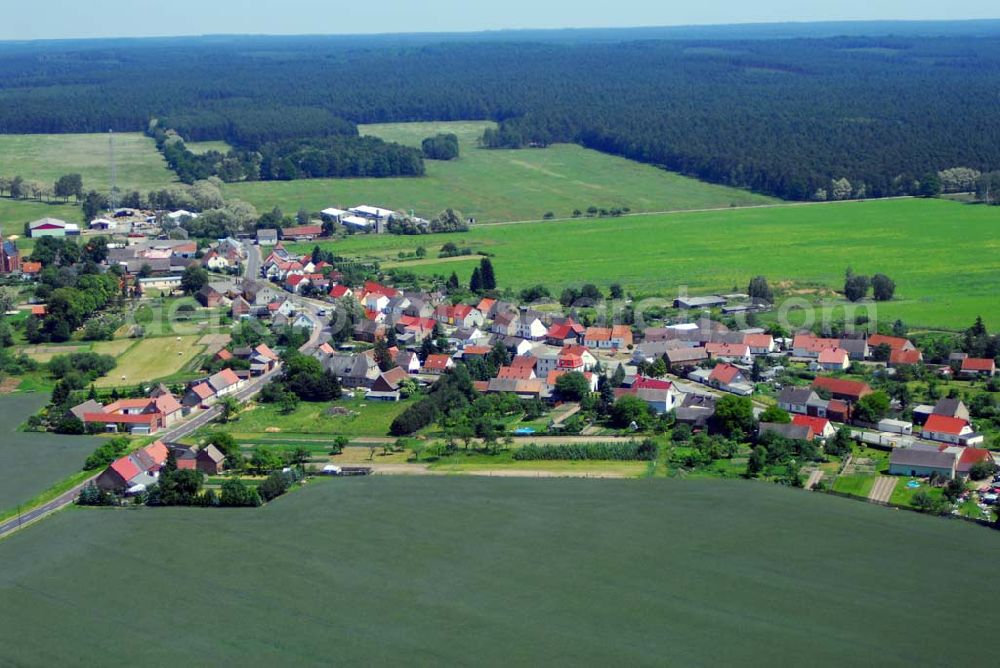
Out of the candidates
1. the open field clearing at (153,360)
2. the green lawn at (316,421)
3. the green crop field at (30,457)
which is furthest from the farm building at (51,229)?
the green lawn at (316,421)

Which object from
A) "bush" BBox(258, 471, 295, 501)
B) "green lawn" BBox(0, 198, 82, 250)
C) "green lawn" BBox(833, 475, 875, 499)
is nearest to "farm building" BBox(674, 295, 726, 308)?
"green lawn" BBox(833, 475, 875, 499)

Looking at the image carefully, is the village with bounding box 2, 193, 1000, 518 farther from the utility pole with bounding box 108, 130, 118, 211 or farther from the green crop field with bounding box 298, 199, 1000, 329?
the utility pole with bounding box 108, 130, 118, 211

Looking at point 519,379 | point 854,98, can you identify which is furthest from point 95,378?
point 854,98

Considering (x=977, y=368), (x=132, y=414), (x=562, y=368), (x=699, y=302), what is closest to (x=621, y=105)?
(x=699, y=302)

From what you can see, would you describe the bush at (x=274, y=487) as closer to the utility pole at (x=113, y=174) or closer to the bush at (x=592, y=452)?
the bush at (x=592, y=452)

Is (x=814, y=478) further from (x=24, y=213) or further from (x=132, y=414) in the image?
(x=24, y=213)

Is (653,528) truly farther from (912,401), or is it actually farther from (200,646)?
(912,401)
